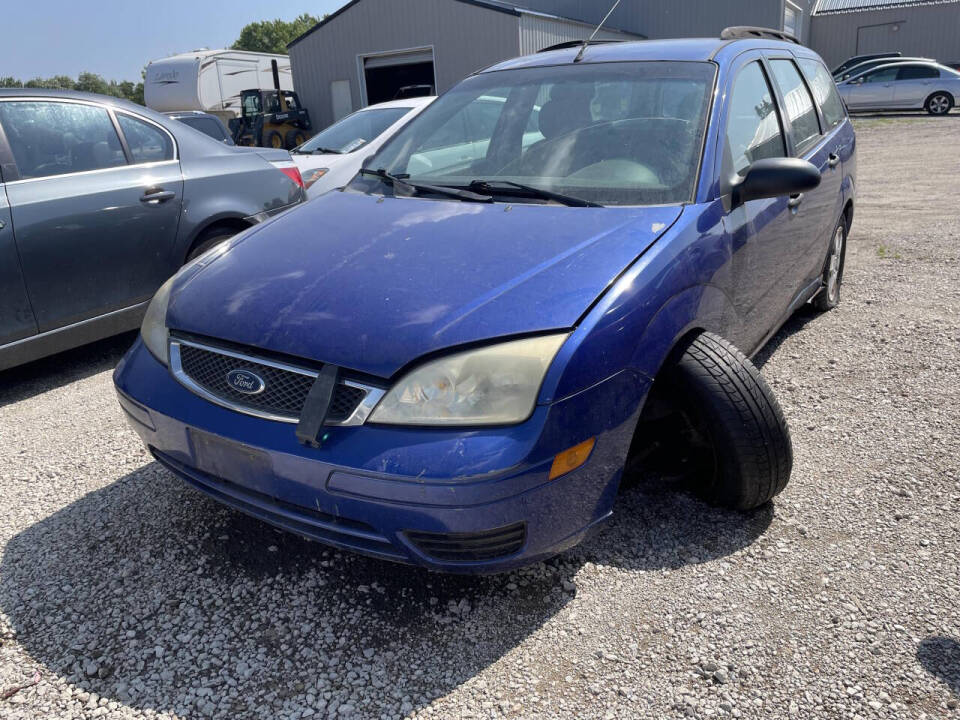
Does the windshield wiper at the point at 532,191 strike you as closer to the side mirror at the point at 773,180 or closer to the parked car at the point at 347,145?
the side mirror at the point at 773,180

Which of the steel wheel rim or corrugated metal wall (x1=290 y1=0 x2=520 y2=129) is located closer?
the steel wheel rim

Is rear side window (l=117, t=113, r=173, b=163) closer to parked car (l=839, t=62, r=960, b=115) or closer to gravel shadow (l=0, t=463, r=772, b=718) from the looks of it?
gravel shadow (l=0, t=463, r=772, b=718)

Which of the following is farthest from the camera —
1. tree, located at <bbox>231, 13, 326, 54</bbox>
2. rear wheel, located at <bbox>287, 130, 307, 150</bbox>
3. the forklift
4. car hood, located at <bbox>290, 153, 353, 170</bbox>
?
tree, located at <bbox>231, 13, 326, 54</bbox>

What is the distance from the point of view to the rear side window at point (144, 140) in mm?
4410

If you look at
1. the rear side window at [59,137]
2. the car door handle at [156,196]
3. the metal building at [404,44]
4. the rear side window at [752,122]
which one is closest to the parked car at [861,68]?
the metal building at [404,44]

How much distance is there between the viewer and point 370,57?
2236 cm

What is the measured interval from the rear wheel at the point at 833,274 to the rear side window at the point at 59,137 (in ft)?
13.9

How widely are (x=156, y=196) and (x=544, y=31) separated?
59.7 ft

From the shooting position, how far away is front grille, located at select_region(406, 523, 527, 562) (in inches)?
78.2

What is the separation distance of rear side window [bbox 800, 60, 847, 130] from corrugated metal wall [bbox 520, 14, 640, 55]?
15.4 m

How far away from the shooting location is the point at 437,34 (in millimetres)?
20797

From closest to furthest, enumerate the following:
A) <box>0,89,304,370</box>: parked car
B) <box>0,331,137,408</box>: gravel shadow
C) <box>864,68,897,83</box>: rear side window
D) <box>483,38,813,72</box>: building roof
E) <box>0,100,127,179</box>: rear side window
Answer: <box>483,38,813,72</box>: building roof < <box>0,89,304,370</box>: parked car < <box>0,100,127,179</box>: rear side window < <box>0,331,137,408</box>: gravel shadow < <box>864,68,897,83</box>: rear side window

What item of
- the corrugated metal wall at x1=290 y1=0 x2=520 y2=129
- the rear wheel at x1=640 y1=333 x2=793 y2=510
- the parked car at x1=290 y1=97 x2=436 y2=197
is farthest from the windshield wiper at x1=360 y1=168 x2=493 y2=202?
the corrugated metal wall at x1=290 y1=0 x2=520 y2=129

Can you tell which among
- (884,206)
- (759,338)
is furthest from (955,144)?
(759,338)
